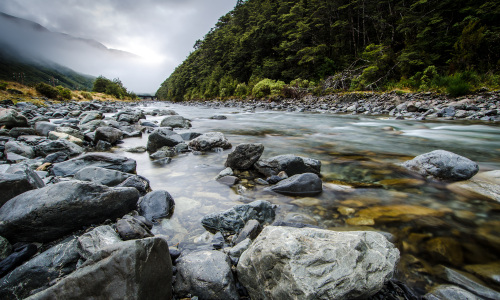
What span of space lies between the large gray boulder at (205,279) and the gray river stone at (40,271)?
2.51 feet

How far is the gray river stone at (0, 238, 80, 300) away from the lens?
4.37ft

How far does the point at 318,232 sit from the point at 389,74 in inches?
803

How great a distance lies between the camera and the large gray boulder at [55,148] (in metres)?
4.52

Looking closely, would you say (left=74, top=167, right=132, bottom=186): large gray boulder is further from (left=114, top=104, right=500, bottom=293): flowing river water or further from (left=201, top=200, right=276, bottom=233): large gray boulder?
(left=201, top=200, right=276, bottom=233): large gray boulder

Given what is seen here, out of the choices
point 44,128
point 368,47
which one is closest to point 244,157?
point 44,128

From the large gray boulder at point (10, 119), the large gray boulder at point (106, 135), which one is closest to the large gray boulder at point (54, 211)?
the large gray boulder at point (106, 135)

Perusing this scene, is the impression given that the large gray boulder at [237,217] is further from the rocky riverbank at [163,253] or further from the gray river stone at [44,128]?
the gray river stone at [44,128]

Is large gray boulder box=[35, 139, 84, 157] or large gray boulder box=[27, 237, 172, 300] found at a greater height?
large gray boulder box=[27, 237, 172, 300]

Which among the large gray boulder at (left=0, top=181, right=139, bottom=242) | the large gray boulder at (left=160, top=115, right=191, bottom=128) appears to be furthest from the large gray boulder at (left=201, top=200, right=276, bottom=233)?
the large gray boulder at (left=160, top=115, right=191, bottom=128)

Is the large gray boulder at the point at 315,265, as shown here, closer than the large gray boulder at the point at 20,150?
Yes

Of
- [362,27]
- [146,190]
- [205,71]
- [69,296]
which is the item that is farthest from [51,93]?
[362,27]

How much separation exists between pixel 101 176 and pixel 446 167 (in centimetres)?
483

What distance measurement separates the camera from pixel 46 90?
2617 centimetres

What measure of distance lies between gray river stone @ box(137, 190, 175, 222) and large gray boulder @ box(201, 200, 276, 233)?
49 cm
